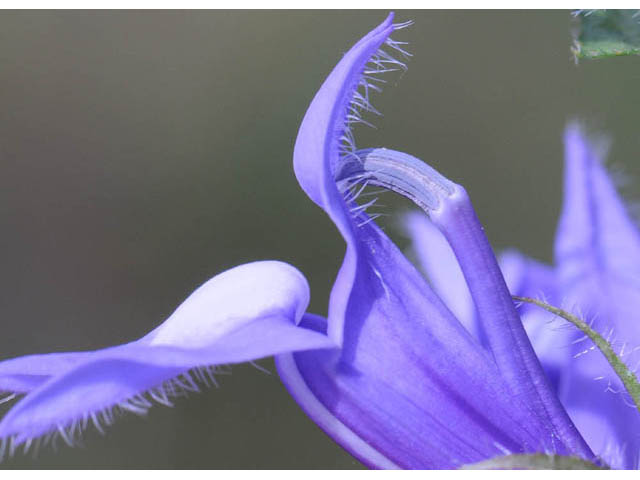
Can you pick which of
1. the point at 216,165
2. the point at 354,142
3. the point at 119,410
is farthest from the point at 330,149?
the point at 216,165

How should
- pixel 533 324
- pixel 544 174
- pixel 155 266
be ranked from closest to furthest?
pixel 533 324 < pixel 544 174 < pixel 155 266

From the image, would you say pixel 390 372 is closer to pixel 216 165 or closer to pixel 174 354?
pixel 174 354

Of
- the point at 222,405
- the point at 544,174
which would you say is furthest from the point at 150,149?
the point at 544,174

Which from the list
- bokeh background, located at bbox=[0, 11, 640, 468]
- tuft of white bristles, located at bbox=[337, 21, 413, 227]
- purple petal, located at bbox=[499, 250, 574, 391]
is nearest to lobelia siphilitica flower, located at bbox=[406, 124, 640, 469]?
purple petal, located at bbox=[499, 250, 574, 391]

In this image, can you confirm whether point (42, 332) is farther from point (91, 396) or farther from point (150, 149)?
point (91, 396)

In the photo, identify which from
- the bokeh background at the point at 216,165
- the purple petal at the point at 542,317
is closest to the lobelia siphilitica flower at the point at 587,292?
the purple petal at the point at 542,317

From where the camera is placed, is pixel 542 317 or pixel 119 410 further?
pixel 542 317

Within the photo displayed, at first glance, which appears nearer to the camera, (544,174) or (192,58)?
(544,174)

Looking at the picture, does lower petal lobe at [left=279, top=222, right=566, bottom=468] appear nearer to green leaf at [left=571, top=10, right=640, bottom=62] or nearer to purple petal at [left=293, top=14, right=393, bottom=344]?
purple petal at [left=293, top=14, right=393, bottom=344]
